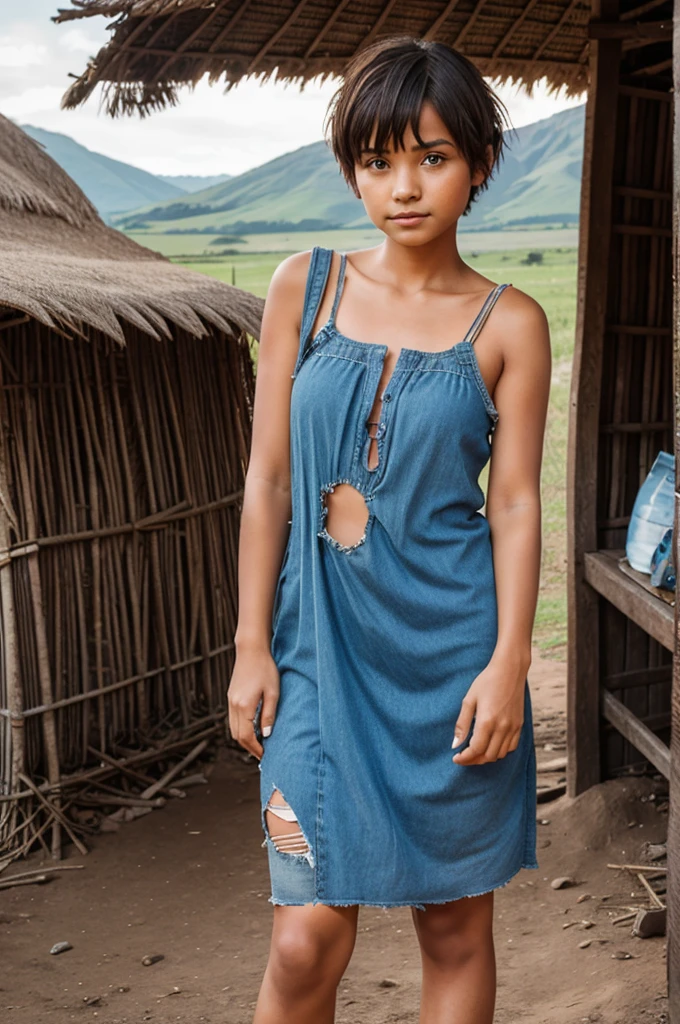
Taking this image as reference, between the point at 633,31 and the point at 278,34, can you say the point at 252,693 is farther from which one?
the point at 633,31

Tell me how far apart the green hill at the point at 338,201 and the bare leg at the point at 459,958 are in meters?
31.0

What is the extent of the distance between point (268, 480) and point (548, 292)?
74.9ft

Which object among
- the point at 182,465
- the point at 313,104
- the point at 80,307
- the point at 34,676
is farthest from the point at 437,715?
the point at 313,104

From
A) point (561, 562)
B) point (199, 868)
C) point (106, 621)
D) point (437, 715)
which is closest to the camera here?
point (437, 715)

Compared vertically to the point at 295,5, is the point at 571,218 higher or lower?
higher

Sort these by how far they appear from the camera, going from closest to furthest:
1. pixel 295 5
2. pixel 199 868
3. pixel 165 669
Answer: pixel 295 5 → pixel 199 868 → pixel 165 669

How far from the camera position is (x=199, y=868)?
4.17 metres

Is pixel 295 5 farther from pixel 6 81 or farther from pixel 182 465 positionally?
pixel 6 81

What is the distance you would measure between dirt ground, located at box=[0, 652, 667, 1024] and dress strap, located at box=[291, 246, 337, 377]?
1.96 m

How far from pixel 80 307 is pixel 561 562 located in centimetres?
707

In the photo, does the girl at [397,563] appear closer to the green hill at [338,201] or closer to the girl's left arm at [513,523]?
the girl's left arm at [513,523]

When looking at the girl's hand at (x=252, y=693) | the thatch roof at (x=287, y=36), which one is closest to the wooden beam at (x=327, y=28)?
the thatch roof at (x=287, y=36)

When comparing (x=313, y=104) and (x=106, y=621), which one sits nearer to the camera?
(x=106, y=621)

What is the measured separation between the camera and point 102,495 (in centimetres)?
464
